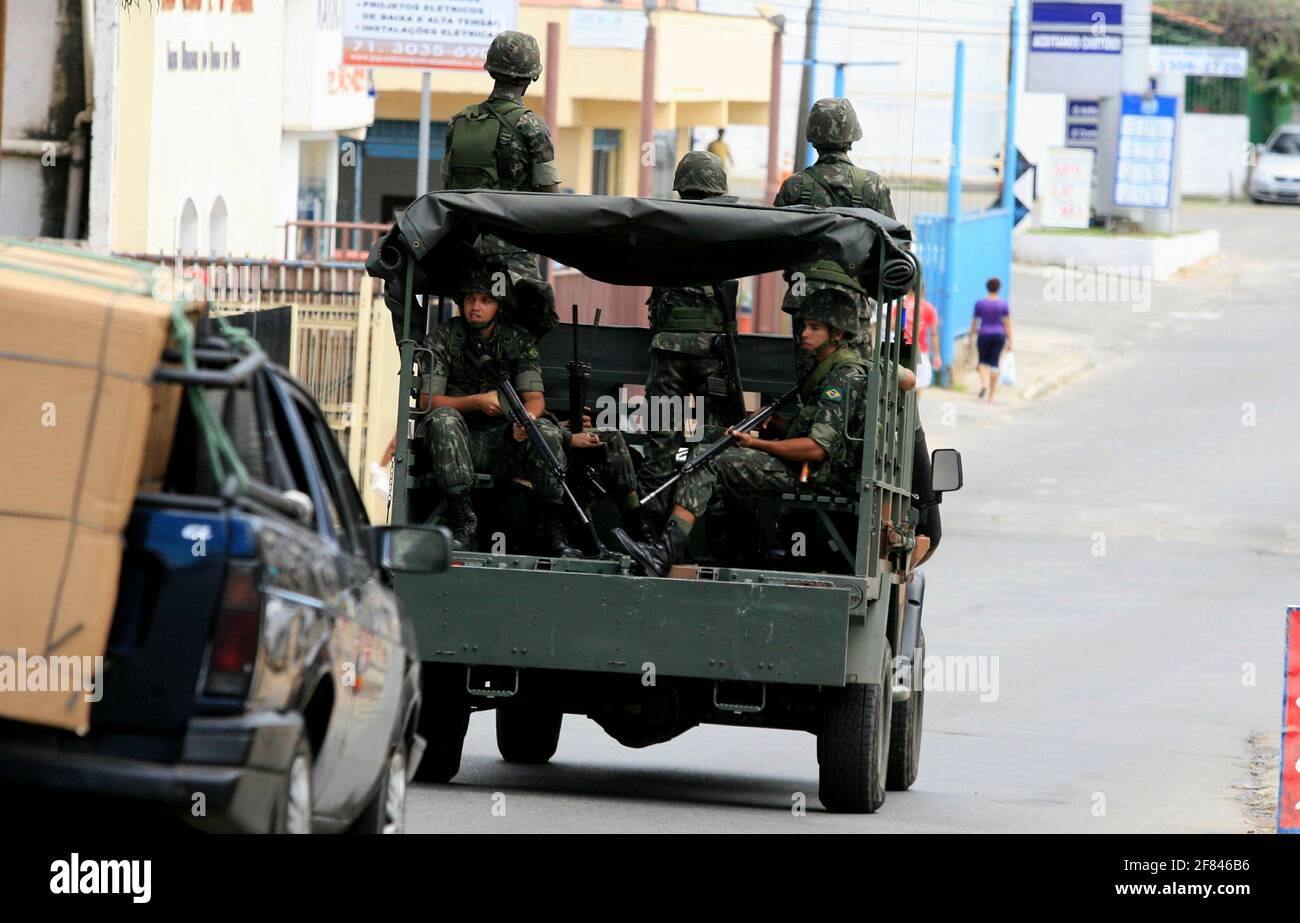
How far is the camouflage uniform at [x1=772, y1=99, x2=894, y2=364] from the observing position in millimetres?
11766

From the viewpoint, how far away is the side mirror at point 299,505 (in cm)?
604

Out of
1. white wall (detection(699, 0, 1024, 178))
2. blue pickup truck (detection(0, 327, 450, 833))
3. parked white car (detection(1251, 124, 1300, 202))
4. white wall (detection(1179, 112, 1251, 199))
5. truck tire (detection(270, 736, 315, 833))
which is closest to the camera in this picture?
blue pickup truck (detection(0, 327, 450, 833))

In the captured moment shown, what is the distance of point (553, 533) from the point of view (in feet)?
36.3

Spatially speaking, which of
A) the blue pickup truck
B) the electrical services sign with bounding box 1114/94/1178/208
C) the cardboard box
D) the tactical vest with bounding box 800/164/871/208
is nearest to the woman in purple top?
the electrical services sign with bounding box 1114/94/1178/208

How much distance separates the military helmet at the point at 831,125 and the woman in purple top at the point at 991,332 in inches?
856

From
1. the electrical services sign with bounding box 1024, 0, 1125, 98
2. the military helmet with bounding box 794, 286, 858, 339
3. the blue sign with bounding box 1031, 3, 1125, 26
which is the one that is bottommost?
the military helmet with bounding box 794, 286, 858, 339

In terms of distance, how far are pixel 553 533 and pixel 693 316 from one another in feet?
4.39

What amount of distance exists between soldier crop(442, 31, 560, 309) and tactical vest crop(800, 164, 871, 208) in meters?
1.20

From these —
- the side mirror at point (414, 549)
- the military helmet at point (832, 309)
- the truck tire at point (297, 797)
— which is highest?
the military helmet at point (832, 309)

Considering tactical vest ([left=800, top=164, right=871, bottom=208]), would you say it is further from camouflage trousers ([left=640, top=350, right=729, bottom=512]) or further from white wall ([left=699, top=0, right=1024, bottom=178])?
white wall ([left=699, top=0, right=1024, bottom=178])

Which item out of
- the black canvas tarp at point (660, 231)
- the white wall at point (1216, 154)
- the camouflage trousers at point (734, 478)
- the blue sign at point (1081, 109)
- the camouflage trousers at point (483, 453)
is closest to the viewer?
the black canvas tarp at point (660, 231)

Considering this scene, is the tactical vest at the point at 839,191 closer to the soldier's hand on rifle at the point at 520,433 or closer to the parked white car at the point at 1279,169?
the soldier's hand on rifle at the point at 520,433

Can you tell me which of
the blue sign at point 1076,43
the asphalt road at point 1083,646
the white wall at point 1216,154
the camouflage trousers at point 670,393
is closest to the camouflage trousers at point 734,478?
the camouflage trousers at point 670,393
